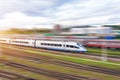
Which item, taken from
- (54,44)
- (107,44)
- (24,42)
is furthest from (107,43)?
(24,42)

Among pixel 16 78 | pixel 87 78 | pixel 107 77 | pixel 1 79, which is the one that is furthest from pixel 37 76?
pixel 107 77

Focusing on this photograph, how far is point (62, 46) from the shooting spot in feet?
135

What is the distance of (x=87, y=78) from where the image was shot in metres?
18.6

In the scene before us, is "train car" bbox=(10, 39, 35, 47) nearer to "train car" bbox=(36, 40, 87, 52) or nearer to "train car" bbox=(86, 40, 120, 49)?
"train car" bbox=(36, 40, 87, 52)

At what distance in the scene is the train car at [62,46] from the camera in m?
38.7

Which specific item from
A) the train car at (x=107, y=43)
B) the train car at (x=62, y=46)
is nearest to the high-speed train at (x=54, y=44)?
the train car at (x=62, y=46)

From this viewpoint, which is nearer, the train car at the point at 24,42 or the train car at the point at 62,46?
the train car at the point at 62,46

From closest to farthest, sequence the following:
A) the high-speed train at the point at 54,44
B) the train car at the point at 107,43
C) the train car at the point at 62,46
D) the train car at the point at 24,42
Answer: the train car at the point at 62,46 < the high-speed train at the point at 54,44 < the train car at the point at 107,43 < the train car at the point at 24,42

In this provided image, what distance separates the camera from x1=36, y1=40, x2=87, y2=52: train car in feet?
127

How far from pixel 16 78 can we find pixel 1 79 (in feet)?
4.33

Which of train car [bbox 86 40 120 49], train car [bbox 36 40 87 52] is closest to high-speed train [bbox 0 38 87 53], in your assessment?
train car [bbox 36 40 87 52]

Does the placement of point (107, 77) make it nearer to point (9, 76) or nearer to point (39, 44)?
point (9, 76)

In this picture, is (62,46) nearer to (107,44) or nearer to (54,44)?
(54,44)

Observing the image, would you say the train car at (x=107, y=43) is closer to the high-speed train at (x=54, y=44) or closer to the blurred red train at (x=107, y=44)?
the blurred red train at (x=107, y=44)
